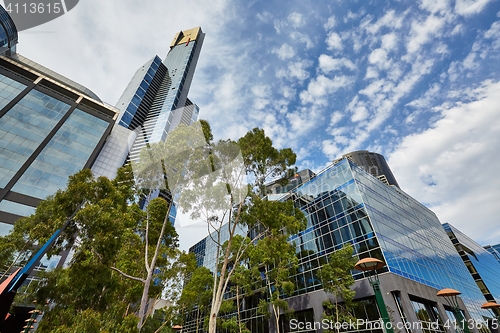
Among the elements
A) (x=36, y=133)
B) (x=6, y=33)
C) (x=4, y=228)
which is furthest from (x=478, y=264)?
(x=6, y=33)

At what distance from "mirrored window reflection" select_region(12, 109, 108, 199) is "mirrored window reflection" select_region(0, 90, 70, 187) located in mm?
1132

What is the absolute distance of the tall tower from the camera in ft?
247

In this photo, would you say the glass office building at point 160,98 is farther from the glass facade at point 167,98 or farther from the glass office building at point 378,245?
the glass office building at point 378,245

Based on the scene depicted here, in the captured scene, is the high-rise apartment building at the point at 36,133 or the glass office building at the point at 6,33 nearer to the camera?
the high-rise apartment building at the point at 36,133

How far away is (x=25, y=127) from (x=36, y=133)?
1363 mm

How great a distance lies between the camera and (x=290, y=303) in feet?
71.8

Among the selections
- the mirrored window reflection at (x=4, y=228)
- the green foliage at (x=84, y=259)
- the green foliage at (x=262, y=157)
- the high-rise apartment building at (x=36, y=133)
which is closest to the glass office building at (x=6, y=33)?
the high-rise apartment building at (x=36, y=133)

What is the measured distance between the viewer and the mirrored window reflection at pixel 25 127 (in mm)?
26875

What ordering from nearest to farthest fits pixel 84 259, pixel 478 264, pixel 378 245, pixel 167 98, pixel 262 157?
pixel 84 259 < pixel 262 157 < pixel 378 245 < pixel 478 264 < pixel 167 98

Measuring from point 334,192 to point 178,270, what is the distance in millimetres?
16924

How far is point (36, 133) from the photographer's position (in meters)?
30.9

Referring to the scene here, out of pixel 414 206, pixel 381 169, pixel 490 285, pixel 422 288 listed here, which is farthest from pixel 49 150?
pixel 381 169

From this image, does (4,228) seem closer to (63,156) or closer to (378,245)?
(63,156)

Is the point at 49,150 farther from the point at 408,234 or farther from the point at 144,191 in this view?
the point at 408,234
